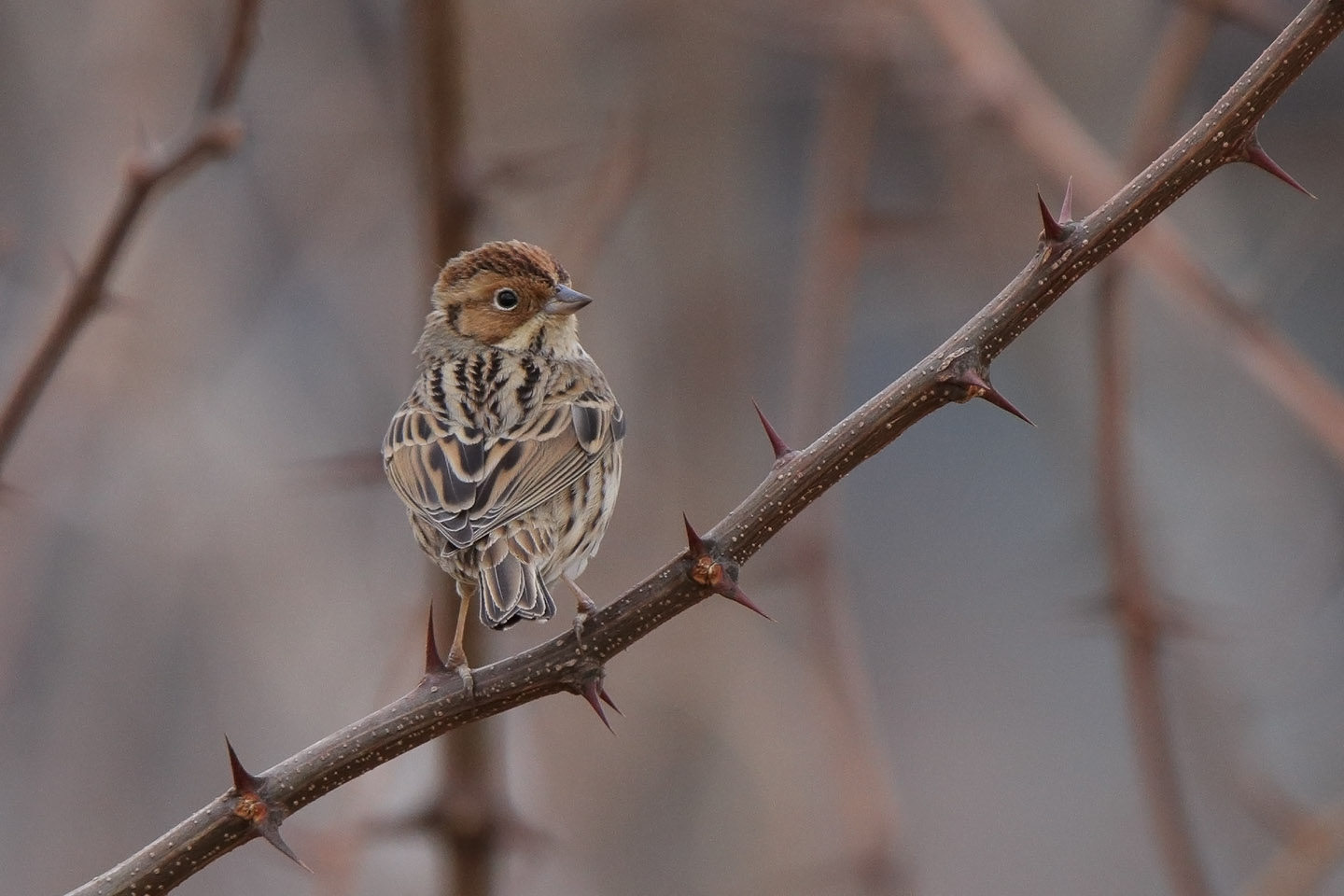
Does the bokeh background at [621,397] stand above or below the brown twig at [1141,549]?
above

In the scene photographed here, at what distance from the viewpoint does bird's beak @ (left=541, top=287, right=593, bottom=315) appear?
5.71 meters

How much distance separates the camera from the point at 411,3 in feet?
16.0

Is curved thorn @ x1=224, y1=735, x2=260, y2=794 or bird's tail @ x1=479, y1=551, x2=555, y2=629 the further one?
bird's tail @ x1=479, y1=551, x2=555, y2=629

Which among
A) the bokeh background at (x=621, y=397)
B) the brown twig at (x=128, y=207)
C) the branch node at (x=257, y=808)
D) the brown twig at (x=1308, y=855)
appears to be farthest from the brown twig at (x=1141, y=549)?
the branch node at (x=257, y=808)

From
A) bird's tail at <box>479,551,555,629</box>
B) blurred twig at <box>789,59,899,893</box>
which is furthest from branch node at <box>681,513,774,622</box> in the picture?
blurred twig at <box>789,59,899,893</box>

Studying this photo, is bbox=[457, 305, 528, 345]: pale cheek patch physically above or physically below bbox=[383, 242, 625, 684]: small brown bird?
above

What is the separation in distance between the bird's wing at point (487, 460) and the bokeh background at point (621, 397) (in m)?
0.71

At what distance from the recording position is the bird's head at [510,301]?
5.81 m

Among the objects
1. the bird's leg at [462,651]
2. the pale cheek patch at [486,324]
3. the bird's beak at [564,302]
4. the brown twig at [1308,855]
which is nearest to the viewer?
the bird's leg at [462,651]

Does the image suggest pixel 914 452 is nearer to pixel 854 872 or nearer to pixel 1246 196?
pixel 1246 196

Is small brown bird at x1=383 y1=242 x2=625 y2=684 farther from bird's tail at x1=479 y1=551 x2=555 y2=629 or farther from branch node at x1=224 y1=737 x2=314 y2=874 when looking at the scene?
branch node at x1=224 y1=737 x2=314 y2=874

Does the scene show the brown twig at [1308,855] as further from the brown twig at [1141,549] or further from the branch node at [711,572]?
the branch node at [711,572]

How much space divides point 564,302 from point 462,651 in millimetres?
2073

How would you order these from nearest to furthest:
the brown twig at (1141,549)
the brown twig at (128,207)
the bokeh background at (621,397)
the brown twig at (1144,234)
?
the brown twig at (128,207) < the brown twig at (1144,234) < the brown twig at (1141,549) < the bokeh background at (621,397)
